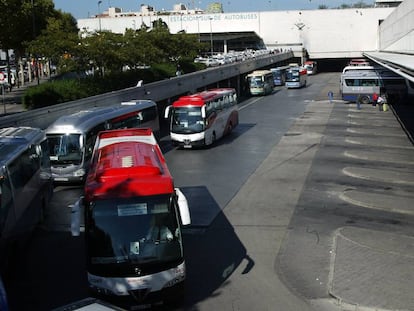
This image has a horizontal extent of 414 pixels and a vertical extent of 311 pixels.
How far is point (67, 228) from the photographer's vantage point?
53.6 ft

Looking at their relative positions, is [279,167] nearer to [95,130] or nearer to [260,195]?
[260,195]

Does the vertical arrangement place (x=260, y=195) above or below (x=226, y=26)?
below

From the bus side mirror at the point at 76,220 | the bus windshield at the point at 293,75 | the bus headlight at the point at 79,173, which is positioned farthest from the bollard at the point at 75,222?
the bus windshield at the point at 293,75

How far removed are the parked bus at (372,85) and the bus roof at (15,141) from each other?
35.9 metres

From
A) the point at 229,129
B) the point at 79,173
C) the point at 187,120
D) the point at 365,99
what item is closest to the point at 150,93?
the point at 229,129

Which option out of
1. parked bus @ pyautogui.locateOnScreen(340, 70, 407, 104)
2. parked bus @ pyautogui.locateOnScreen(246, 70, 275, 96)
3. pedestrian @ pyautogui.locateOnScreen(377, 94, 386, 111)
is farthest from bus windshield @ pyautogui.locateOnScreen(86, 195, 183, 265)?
parked bus @ pyautogui.locateOnScreen(246, 70, 275, 96)

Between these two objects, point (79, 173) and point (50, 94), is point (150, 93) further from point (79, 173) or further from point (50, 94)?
point (79, 173)

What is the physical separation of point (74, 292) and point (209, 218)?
5823 millimetres

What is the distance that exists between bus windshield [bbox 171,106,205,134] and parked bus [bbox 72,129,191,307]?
18.0 m

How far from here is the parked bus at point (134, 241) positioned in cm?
993

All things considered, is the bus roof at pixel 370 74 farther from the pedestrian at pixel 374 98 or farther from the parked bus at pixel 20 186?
the parked bus at pixel 20 186

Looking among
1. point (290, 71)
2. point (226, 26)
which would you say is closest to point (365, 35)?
point (226, 26)

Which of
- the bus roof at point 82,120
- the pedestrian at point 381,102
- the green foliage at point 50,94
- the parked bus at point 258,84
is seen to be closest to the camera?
the bus roof at point 82,120

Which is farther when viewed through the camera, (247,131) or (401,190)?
(247,131)
